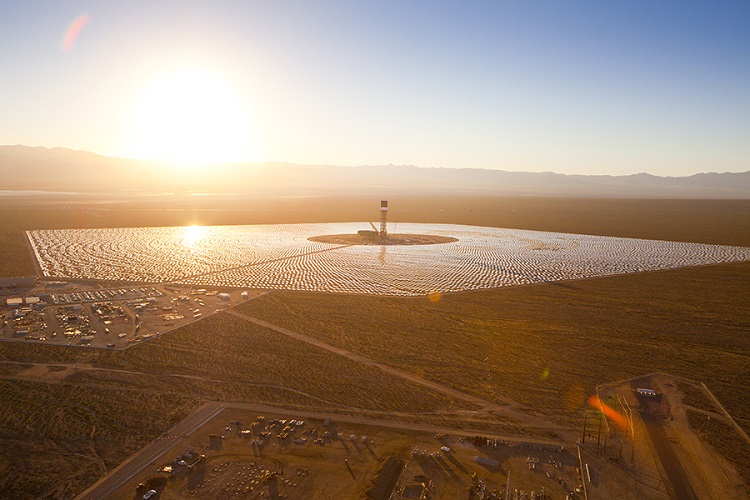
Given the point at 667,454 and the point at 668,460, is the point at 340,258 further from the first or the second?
the point at 668,460

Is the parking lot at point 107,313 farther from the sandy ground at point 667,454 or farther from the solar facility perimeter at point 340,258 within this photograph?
the sandy ground at point 667,454

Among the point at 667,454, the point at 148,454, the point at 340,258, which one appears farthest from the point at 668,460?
the point at 340,258

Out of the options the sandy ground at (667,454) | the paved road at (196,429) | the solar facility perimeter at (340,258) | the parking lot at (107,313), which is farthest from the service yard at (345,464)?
the solar facility perimeter at (340,258)

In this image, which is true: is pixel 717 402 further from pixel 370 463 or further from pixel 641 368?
pixel 370 463

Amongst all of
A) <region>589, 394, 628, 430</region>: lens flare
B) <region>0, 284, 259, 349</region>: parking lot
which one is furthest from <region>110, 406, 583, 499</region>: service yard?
<region>0, 284, 259, 349</region>: parking lot

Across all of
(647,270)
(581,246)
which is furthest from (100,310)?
(581,246)
